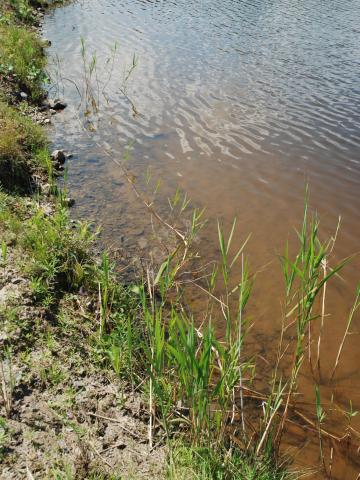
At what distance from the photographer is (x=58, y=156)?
24.0ft

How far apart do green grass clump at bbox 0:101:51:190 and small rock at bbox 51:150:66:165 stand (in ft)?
0.71

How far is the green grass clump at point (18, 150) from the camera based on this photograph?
5.84 metres

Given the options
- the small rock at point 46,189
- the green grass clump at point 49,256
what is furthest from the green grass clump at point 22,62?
the green grass clump at point 49,256

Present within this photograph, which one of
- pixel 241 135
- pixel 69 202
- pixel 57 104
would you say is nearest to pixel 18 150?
pixel 69 202

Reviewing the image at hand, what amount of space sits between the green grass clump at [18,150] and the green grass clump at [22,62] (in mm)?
2588

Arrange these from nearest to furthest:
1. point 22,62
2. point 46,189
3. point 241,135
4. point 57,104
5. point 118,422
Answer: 1. point 118,422
2. point 46,189
3. point 241,135
4. point 57,104
5. point 22,62

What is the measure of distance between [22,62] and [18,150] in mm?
5292

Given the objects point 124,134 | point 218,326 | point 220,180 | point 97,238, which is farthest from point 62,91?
point 218,326

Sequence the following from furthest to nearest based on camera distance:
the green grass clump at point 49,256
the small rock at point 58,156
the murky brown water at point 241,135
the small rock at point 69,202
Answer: the small rock at point 58,156, the small rock at point 69,202, the murky brown water at point 241,135, the green grass clump at point 49,256

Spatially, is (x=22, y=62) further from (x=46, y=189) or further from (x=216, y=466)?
(x=216, y=466)

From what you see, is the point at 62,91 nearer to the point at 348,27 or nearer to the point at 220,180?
the point at 220,180

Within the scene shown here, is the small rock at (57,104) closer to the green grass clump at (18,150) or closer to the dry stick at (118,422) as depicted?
the green grass clump at (18,150)

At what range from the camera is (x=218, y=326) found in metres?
4.39

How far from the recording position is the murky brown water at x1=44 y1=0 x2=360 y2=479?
5414 mm
